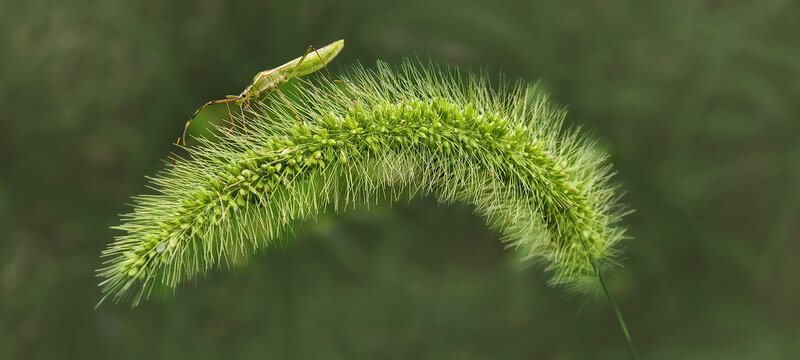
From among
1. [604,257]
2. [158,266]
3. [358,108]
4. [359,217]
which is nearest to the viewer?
[158,266]

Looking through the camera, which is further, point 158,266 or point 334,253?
point 334,253

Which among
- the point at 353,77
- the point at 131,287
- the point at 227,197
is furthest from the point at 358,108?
the point at 131,287

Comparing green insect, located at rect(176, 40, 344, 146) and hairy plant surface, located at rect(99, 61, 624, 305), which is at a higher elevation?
green insect, located at rect(176, 40, 344, 146)

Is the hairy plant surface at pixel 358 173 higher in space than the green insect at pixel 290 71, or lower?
lower

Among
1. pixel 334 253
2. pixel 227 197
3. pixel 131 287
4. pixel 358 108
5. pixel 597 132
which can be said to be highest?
pixel 597 132

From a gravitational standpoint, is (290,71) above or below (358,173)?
above

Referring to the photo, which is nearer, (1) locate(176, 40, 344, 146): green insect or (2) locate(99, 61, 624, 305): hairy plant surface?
(2) locate(99, 61, 624, 305): hairy plant surface

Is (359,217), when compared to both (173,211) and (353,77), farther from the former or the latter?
(173,211)

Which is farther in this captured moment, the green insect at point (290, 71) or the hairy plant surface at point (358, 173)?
the green insect at point (290, 71)
